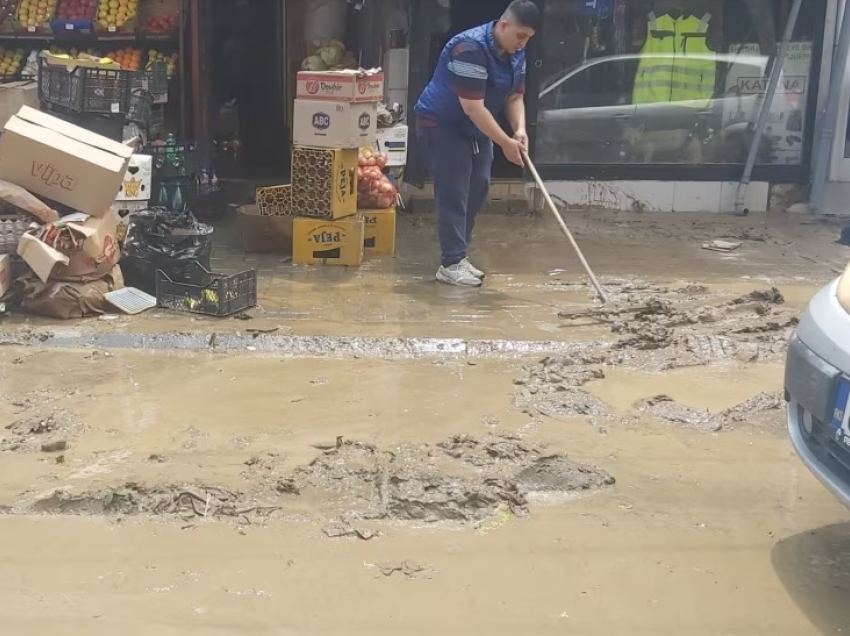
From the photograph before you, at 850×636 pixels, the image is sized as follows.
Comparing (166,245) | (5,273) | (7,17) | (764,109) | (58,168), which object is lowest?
(5,273)

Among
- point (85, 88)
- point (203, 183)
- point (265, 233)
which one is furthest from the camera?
point (203, 183)

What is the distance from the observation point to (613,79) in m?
9.96

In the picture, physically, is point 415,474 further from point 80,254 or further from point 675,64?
point 675,64

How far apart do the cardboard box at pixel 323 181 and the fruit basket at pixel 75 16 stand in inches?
114

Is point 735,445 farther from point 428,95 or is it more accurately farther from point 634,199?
point 634,199

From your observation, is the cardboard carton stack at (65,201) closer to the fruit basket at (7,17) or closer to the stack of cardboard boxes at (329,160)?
the stack of cardboard boxes at (329,160)

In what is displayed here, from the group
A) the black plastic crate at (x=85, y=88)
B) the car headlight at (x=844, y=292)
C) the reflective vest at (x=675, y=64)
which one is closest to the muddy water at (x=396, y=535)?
the car headlight at (x=844, y=292)

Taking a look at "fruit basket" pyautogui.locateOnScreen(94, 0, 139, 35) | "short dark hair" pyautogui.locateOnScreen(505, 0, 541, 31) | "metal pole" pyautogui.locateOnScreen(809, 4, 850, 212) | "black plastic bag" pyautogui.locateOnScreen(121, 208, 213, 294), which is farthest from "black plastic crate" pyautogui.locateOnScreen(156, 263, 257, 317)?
"metal pole" pyautogui.locateOnScreen(809, 4, 850, 212)

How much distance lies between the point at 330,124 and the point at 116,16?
295cm

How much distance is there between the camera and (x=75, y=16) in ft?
29.5

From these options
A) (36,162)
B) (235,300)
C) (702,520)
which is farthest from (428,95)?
(702,520)

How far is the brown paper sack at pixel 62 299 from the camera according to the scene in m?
5.79

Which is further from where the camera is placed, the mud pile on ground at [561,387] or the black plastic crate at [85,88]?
the black plastic crate at [85,88]

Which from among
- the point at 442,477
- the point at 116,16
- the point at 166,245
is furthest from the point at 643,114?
the point at 442,477
